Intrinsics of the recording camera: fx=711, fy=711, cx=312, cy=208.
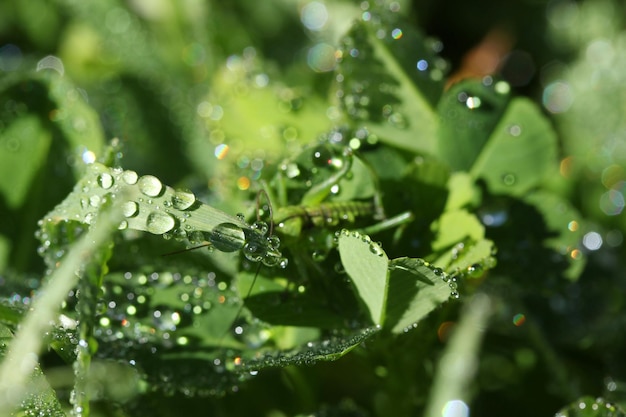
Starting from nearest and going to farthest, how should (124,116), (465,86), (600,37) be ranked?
(465,86)
(124,116)
(600,37)

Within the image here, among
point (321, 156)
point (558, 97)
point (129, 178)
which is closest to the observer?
point (129, 178)

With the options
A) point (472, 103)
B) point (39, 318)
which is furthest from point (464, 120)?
point (39, 318)

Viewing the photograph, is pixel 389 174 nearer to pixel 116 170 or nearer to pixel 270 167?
pixel 270 167

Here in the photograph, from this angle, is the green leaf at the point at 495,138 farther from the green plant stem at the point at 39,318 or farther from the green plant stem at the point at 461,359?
the green plant stem at the point at 39,318

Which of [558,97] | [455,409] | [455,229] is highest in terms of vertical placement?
[455,229]

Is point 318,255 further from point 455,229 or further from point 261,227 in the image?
point 455,229

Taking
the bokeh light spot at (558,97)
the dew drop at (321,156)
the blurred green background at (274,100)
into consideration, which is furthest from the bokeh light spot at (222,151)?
the bokeh light spot at (558,97)

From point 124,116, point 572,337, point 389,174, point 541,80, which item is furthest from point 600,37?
point 124,116
